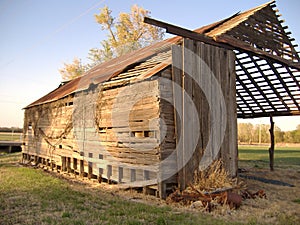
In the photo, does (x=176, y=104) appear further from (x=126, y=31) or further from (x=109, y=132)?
(x=126, y=31)

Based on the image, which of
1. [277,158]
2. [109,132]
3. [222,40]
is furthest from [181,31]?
[277,158]

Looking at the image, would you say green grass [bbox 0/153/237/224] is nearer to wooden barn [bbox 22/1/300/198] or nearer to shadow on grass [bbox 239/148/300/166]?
wooden barn [bbox 22/1/300/198]

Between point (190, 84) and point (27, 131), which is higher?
point (190, 84)

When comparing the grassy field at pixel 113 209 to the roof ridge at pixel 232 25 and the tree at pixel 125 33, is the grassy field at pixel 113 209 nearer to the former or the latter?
the roof ridge at pixel 232 25

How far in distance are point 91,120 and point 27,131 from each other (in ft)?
29.9

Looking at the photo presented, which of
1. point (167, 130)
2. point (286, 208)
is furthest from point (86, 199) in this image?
point (286, 208)

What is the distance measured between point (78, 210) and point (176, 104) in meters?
3.40

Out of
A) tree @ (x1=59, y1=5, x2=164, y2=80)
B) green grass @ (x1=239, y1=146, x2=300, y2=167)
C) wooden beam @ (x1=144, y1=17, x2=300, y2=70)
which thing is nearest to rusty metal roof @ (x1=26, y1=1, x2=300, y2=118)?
wooden beam @ (x1=144, y1=17, x2=300, y2=70)

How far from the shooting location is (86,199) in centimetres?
698

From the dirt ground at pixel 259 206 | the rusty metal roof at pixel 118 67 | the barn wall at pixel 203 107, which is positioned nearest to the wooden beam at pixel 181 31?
the barn wall at pixel 203 107

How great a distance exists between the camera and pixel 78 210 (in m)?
5.84

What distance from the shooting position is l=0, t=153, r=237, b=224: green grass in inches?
202

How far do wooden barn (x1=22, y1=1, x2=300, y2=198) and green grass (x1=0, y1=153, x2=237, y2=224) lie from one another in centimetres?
128

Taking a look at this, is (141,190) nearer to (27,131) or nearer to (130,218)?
(130,218)
